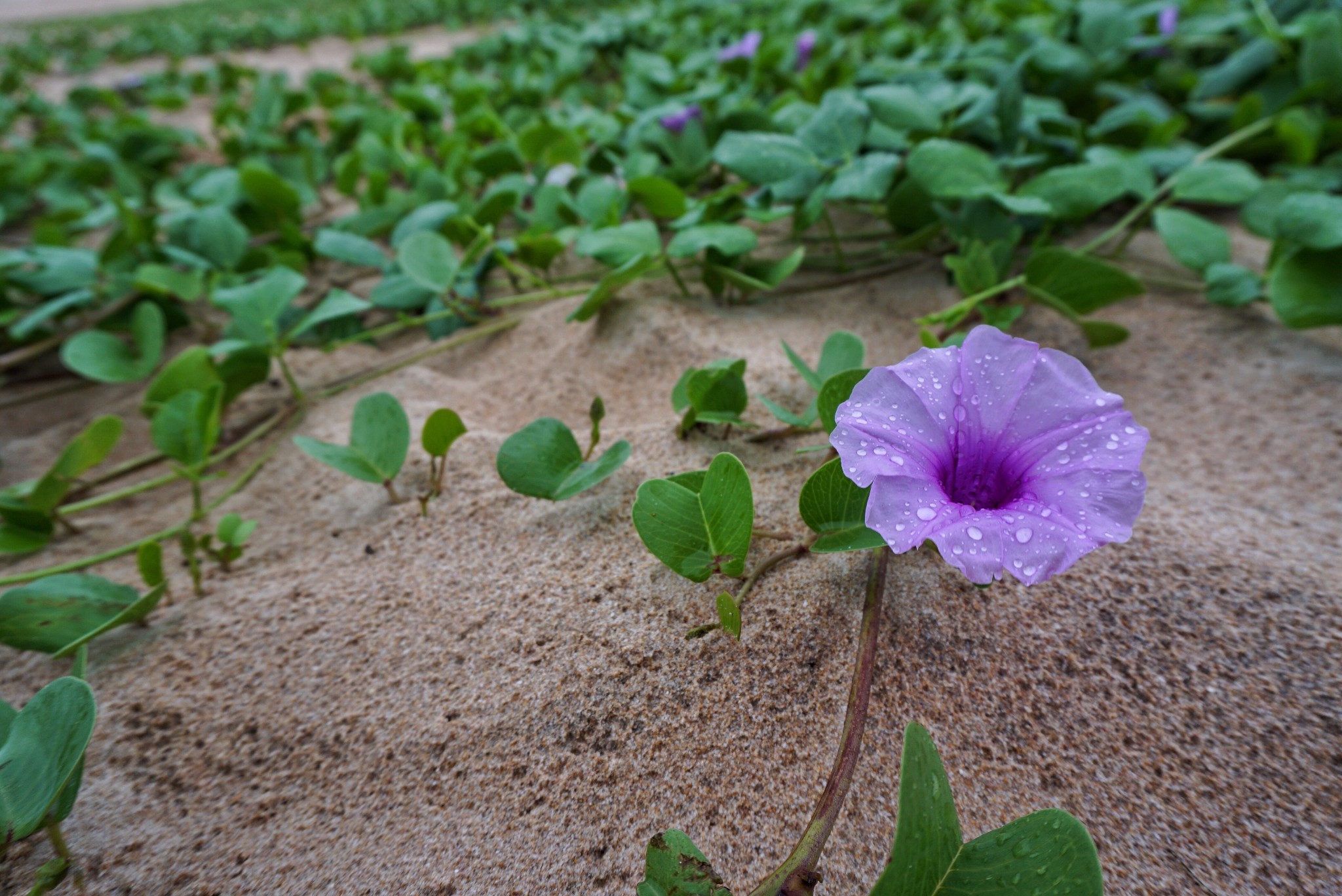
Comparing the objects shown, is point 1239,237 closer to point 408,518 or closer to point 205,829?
point 408,518

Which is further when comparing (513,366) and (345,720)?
(513,366)

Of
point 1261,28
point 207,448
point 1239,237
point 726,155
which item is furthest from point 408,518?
point 1261,28

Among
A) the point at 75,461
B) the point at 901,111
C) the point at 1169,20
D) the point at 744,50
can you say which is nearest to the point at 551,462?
the point at 75,461

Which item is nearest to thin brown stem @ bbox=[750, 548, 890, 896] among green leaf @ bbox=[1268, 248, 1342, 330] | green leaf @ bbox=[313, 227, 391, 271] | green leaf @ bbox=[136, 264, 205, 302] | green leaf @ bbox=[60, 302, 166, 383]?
green leaf @ bbox=[1268, 248, 1342, 330]

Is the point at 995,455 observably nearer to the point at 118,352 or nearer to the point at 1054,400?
the point at 1054,400

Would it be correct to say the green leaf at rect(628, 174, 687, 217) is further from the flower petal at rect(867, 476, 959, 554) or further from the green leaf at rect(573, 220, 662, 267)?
the flower petal at rect(867, 476, 959, 554)

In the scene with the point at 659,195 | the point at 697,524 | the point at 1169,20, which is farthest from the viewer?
the point at 1169,20
